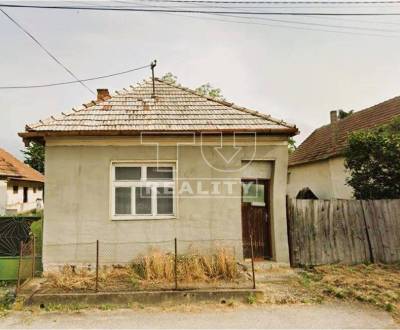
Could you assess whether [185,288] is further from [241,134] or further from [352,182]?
[352,182]

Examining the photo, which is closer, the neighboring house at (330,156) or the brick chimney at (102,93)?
the brick chimney at (102,93)

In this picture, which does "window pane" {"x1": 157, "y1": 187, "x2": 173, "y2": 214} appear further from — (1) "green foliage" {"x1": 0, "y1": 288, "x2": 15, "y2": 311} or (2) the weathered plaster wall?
(1) "green foliage" {"x1": 0, "y1": 288, "x2": 15, "y2": 311}

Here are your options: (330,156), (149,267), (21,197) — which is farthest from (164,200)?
(21,197)

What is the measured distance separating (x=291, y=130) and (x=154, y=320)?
5.55 meters

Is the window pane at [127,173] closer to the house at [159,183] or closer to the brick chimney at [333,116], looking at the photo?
the house at [159,183]

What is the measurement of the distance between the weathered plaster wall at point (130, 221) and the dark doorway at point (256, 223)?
320 mm

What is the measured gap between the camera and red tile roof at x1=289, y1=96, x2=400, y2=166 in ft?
52.3

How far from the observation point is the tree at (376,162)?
31.6 ft

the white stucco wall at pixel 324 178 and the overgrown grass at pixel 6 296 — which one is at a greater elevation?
the white stucco wall at pixel 324 178

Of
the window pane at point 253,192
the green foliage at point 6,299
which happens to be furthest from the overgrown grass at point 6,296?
the window pane at point 253,192

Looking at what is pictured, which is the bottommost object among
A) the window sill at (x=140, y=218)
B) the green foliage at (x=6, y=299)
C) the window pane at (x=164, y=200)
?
the green foliage at (x=6, y=299)

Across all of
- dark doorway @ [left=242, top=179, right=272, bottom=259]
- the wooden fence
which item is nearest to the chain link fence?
dark doorway @ [left=242, top=179, right=272, bottom=259]

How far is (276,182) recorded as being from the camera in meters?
8.57

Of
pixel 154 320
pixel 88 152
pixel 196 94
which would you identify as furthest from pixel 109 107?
pixel 154 320
